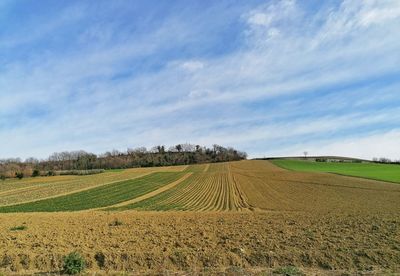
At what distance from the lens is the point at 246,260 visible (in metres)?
11.4

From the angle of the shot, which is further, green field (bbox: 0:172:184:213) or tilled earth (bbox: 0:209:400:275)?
green field (bbox: 0:172:184:213)

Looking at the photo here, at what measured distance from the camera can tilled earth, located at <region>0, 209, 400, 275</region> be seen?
10.8m

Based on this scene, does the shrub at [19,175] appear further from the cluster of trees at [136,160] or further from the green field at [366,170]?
the green field at [366,170]

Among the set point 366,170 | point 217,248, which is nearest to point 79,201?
point 217,248

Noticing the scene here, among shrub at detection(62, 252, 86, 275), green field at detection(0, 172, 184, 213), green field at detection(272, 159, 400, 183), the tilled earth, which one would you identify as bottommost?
green field at detection(0, 172, 184, 213)

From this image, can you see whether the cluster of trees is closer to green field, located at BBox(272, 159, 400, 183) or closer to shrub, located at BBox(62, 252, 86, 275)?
green field, located at BBox(272, 159, 400, 183)

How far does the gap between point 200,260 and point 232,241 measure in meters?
2.68

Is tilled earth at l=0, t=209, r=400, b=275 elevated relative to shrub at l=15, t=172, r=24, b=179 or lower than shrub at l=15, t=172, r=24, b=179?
lower

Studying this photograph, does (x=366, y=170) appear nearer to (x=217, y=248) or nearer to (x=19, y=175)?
(x=217, y=248)

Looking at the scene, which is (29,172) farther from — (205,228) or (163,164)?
(205,228)

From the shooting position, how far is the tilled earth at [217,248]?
1083 cm

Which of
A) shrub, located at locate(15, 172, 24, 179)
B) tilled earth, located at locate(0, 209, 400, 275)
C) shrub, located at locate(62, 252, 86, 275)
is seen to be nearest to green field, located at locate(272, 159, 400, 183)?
tilled earth, located at locate(0, 209, 400, 275)

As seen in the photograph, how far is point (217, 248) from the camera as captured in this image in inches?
493

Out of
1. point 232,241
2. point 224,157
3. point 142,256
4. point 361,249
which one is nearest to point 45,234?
point 142,256
